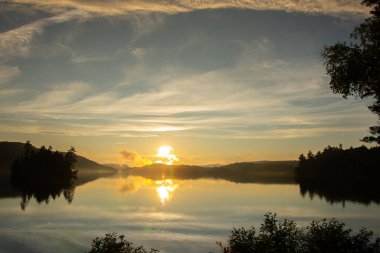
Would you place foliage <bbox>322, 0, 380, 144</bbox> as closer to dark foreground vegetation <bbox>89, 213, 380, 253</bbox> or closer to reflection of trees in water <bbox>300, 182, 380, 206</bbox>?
dark foreground vegetation <bbox>89, 213, 380, 253</bbox>

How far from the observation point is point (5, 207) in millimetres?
79438

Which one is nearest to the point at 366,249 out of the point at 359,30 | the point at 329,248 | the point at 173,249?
the point at 329,248

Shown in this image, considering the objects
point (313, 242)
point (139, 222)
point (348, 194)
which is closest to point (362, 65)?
point (313, 242)

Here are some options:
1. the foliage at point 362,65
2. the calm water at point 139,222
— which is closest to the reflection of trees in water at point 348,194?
the calm water at point 139,222

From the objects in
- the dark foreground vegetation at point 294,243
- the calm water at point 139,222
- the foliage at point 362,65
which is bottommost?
the calm water at point 139,222

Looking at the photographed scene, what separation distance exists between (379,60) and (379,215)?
191 feet

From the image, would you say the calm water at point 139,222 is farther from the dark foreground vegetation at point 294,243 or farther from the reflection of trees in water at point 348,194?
the dark foreground vegetation at point 294,243

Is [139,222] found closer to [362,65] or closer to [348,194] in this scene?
→ [362,65]

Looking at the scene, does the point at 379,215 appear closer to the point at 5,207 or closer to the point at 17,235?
the point at 17,235

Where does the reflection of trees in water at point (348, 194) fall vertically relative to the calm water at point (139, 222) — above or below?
above

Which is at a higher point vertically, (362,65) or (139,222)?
(362,65)

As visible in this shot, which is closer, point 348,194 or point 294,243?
point 294,243

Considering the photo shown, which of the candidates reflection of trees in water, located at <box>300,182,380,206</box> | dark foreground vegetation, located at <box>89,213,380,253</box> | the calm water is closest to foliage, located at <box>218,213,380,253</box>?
dark foreground vegetation, located at <box>89,213,380,253</box>

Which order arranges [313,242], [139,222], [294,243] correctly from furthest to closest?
[139,222], [294,243], [313,242]
